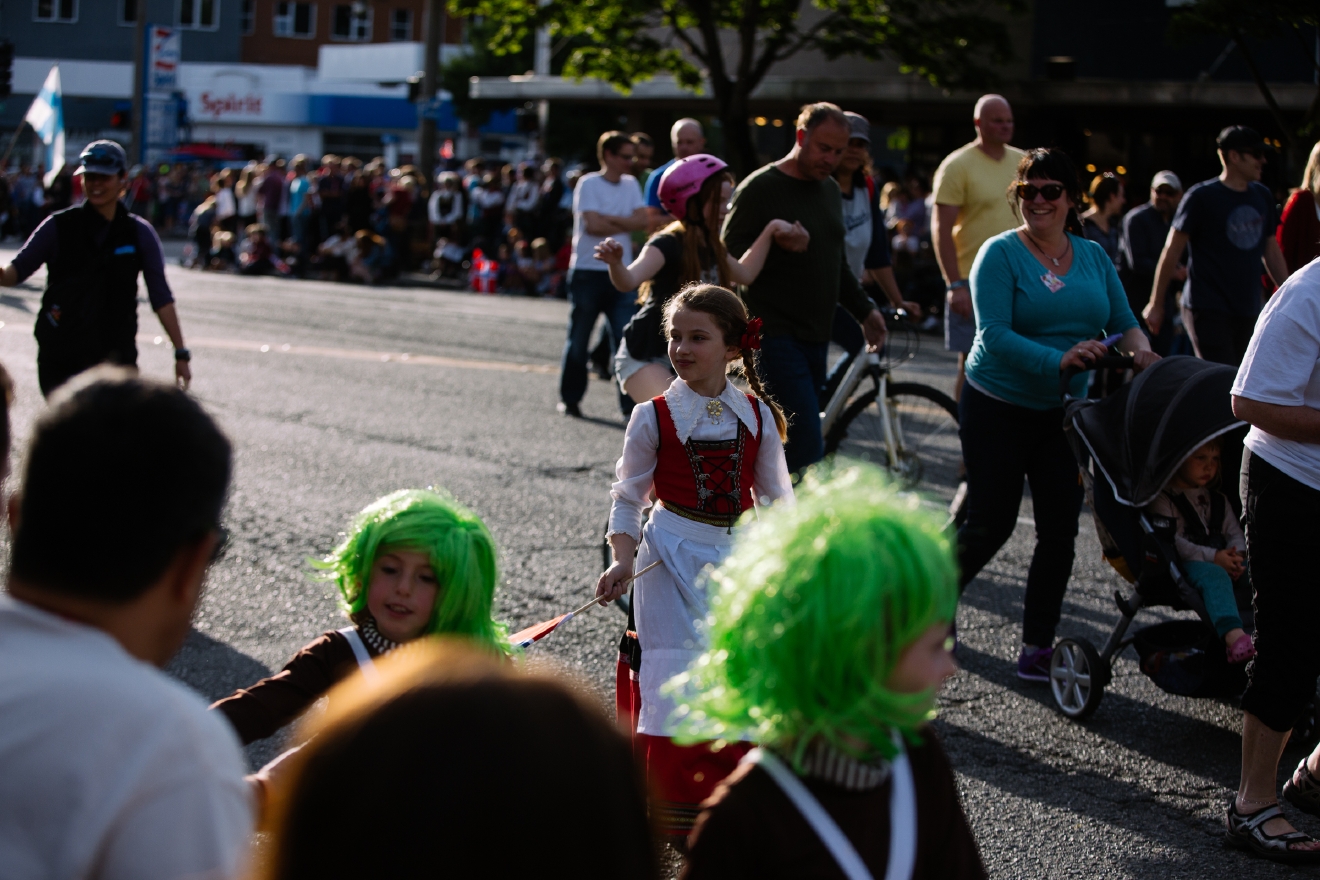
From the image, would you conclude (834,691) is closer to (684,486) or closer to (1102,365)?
(684,486)

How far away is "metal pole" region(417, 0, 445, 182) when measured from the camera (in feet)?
102

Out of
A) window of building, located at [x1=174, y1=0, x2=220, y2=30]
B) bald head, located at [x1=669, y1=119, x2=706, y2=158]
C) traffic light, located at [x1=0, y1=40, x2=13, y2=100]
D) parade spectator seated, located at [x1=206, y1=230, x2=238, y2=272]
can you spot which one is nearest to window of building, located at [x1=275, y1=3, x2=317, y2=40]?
window of building, located at [x1=174, y1=0, x2=220, y2=30]

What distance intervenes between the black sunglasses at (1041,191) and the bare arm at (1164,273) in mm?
3435

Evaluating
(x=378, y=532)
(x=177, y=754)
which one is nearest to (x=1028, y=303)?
(x=378, y=532)

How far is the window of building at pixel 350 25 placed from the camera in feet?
229

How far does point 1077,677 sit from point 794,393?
5.08ft

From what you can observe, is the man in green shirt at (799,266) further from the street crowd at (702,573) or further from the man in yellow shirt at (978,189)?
the man in yellow shirt at (978,189)

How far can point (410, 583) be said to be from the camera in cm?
293

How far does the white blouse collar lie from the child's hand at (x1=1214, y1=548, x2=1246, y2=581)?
177 centimetres

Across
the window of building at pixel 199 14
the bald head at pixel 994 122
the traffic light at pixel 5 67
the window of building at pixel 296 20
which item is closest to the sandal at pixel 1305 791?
the bald head at pixel 994 122

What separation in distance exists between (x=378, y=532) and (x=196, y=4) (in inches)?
2785

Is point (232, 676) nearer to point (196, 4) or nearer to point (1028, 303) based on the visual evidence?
point (1028, 303)

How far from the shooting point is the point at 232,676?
16.4 feet

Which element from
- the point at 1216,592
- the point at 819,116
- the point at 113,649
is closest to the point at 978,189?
the point at 819,116
